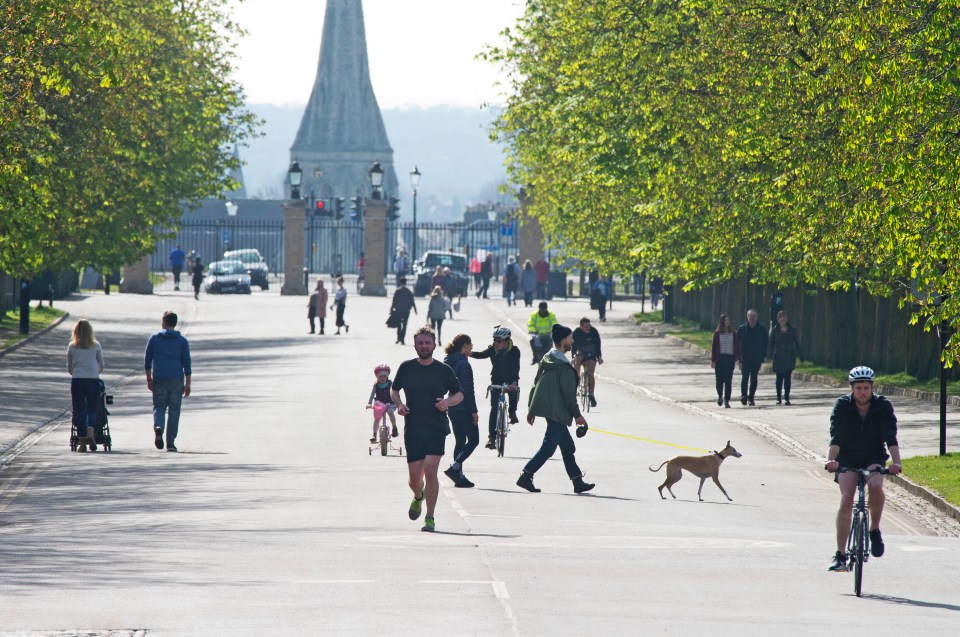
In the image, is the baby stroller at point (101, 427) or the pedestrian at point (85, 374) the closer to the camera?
the pedestrian at point (85, 374)

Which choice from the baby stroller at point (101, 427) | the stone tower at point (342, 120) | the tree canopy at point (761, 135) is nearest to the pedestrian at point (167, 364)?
the baby stroller at point (101, 427)

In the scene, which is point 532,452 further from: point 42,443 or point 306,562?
point 306,562

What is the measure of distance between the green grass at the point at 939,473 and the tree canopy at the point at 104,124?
1083 centimetres

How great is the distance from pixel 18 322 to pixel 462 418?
31.7 metres

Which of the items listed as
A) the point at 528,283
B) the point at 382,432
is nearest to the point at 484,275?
the point at 528,283

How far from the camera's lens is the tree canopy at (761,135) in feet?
64.7

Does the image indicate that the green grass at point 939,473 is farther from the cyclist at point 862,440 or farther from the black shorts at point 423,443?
→ the black shorts at point 423,443

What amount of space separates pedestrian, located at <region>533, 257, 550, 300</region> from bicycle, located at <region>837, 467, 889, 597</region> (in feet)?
182

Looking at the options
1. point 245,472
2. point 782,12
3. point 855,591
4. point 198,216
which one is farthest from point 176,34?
point 198,216

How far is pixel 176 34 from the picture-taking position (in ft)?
160

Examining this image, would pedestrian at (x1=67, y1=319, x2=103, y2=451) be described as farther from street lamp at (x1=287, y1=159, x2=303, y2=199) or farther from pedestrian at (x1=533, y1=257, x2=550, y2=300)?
street lamp at (x1=287, y1=159, x2=303, y2=199)

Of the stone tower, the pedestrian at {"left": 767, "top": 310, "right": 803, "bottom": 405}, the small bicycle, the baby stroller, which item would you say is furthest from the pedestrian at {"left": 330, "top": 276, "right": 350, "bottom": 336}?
the stone tower

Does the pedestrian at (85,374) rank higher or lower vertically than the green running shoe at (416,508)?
higher

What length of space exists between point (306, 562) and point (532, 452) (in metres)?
9.88
